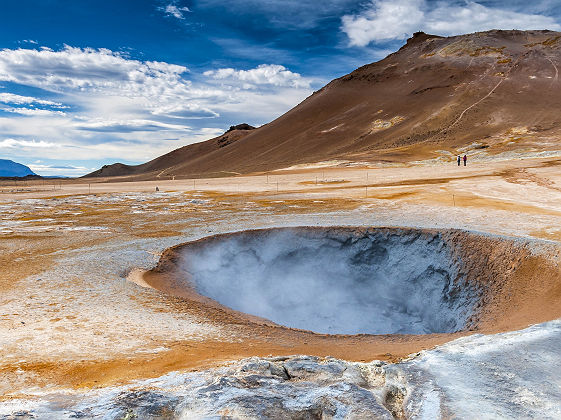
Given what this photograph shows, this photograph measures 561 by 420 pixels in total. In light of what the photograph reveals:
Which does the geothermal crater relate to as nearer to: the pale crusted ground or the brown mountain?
the pale crusted ground

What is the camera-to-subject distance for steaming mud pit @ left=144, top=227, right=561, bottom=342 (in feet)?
36.5

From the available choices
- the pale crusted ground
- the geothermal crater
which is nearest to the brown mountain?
the pale crusted ground

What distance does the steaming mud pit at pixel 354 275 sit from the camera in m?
11.1

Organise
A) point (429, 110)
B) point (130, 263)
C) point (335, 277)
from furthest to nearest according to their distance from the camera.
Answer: point (429, 110), point (335, 277), point (130, 263)

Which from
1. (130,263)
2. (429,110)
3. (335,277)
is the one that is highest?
(429,110)

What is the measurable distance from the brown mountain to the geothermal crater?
44268mm

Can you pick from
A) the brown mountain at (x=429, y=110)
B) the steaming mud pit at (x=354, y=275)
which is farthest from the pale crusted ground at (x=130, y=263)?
the brown mountain at (x=429, y=110)

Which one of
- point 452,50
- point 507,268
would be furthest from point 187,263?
point 452,50

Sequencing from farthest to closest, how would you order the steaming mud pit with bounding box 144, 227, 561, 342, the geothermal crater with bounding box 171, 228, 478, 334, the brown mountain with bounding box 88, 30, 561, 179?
the brown mountain with bounding box 88, 30, 561, 179 < the geothermal crater with bounding box 171, 228, 478, 334 < the steaming mud pit with bounding box 144, 227, 561, 342

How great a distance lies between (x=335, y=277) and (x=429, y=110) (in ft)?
262

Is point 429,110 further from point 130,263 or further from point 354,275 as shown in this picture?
point 130,263

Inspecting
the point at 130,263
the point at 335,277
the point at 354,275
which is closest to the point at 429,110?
the point at 354,275

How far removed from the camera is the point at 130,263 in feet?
37.6

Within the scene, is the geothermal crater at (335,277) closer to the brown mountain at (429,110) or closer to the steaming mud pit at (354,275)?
the steaming mud pit at (354,275)
